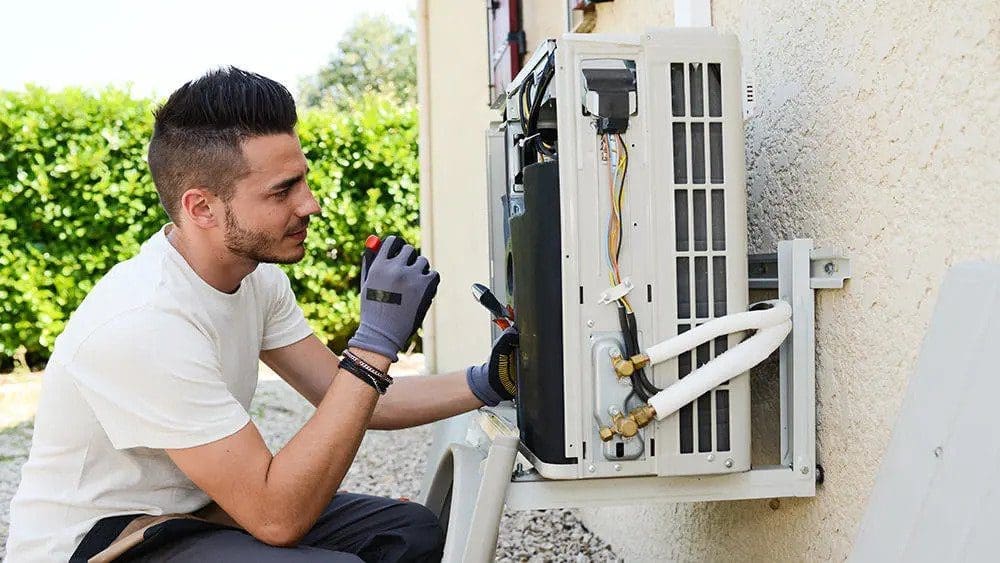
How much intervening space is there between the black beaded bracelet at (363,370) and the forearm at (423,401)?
0.41 metres

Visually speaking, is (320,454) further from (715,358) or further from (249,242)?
(715,358)

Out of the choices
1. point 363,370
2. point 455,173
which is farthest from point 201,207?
point 455,173

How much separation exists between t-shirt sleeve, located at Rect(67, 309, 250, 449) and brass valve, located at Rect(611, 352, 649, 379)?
73 centimetres

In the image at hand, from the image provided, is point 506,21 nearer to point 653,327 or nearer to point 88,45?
point 653,327

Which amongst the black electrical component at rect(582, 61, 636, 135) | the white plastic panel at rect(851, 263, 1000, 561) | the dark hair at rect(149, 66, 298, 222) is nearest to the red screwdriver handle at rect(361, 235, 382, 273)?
the dark hair at rect(149, 66, 298, 222)

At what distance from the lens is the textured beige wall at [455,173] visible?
5.87 metres

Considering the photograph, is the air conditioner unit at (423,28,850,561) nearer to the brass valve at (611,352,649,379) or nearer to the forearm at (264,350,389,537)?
the brass valve at (611,352,649,379)

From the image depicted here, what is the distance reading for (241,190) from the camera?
191 centimetres

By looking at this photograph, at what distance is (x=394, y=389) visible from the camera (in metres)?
2.35

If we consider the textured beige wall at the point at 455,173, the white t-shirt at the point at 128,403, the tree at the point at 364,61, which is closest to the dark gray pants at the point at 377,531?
the white t-shirt at the point at 128,403

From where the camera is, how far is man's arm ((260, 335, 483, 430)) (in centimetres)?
225

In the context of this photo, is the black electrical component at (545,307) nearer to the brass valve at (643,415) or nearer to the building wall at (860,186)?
A: the brass valve at (643,415)

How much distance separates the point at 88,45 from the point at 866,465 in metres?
38.3

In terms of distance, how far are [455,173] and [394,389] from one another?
14.1 ft
